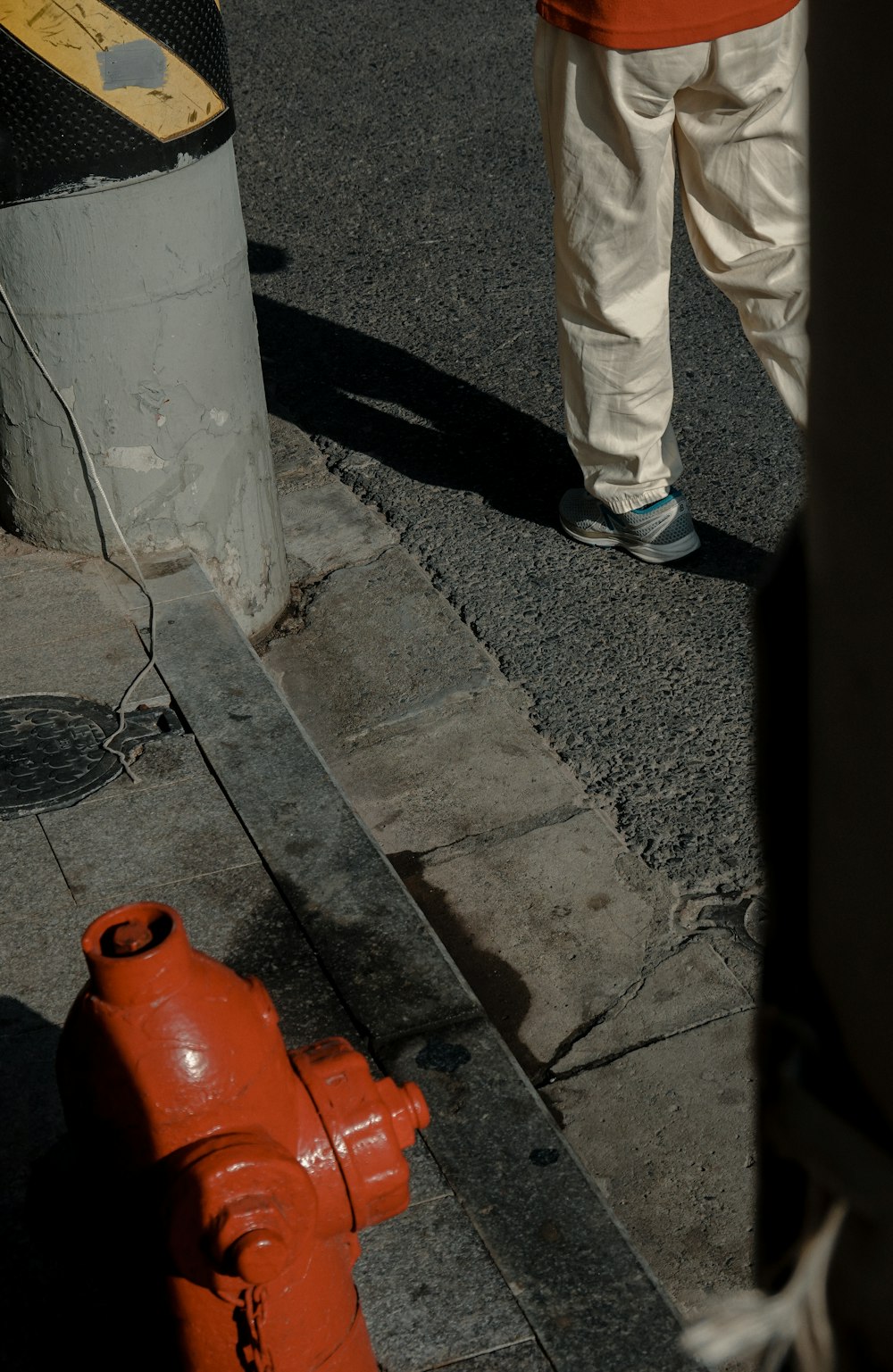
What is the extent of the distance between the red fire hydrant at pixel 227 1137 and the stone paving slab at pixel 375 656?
1.91m

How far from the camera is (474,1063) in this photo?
7.55 feet

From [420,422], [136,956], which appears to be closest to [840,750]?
[136,956]

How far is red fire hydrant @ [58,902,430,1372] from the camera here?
4.82 feet

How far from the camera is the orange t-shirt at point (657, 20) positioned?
10.9 feet

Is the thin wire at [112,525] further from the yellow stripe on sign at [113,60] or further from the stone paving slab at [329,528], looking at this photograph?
the stone paving slab at [329,528]

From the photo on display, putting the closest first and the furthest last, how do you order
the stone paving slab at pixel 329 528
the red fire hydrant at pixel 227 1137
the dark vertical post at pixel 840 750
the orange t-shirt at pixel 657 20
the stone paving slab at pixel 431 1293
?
the dark vertical post at pixel 840 750, the red fire hydrant at pixel 227 1137, the stone paving slab at pixel 431 1293, the orange t-shirt at pixel 657 20, the stone paving slab at pixel 329 528

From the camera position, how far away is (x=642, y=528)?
4.01 m

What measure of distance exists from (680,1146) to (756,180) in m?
2.42

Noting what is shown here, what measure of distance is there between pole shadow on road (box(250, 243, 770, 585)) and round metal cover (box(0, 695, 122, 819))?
1.66 metres

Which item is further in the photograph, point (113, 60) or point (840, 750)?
point (113, 60)

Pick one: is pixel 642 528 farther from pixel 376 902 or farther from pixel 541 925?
pixel 376 902

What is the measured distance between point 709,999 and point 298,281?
3959 mm

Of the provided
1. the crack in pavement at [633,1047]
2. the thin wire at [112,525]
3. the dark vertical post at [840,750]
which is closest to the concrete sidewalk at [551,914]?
the crack in pavement at [633,1047]

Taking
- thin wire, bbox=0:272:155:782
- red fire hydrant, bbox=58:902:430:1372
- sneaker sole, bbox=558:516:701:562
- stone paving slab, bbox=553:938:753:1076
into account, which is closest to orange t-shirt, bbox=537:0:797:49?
sneaker sole, bbox=558:516:701:562
